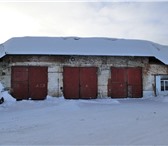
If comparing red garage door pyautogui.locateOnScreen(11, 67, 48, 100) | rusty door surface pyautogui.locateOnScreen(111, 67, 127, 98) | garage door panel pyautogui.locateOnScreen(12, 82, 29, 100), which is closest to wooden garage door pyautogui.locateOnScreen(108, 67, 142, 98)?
rusty door surface pyautogui.locateOnScreen(111, 67, 127, 98)

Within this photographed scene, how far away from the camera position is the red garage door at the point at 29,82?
17.4m

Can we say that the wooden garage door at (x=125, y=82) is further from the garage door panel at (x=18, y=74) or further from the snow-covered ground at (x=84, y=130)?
the snow-covered ground at (x=84, y=130)

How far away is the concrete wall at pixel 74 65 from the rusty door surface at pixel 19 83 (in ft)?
1.02

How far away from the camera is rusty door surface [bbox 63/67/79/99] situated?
17.8 meters

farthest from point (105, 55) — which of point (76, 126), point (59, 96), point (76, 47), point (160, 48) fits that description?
point (76, 126)

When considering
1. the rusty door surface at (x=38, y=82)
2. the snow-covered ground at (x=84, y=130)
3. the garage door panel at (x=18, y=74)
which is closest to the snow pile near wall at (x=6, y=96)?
the garage door panel at (x=18, y=74)

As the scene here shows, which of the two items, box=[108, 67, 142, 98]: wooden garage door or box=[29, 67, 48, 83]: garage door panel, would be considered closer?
box=[29, 67, 48, 83]: garage door panel

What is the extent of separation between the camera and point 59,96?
1762 centimetres

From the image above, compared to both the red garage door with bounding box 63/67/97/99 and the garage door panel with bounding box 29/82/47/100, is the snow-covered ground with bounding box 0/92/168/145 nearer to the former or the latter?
the garage door panel with bounding box 29/82/47/100

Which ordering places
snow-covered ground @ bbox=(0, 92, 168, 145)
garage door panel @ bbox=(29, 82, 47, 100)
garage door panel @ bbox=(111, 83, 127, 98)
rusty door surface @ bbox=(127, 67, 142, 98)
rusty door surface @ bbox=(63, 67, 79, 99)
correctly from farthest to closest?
rusty door surface @ bbox=(127, 67, 142, 98) < garage door panel @ bbox=(111, 83, 127, 98) < rusty door surface @ bbox=(63, 67, 79, 99) < garage door panel @ bbox=(29, 82, 47, 100) < snow-covered ground @ bbox=(0, 92, 168, 145)

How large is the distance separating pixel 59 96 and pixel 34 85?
5.78 ft

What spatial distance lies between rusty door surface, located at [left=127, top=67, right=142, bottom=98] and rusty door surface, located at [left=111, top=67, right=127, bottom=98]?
13.9 inches

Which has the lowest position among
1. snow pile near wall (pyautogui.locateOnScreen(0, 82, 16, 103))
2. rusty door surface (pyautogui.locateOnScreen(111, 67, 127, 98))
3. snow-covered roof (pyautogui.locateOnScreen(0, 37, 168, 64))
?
snow pile near wall (pyautogui.locateOnScreen(0, 82, 16, 103))

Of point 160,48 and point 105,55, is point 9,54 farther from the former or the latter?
point 160,48
